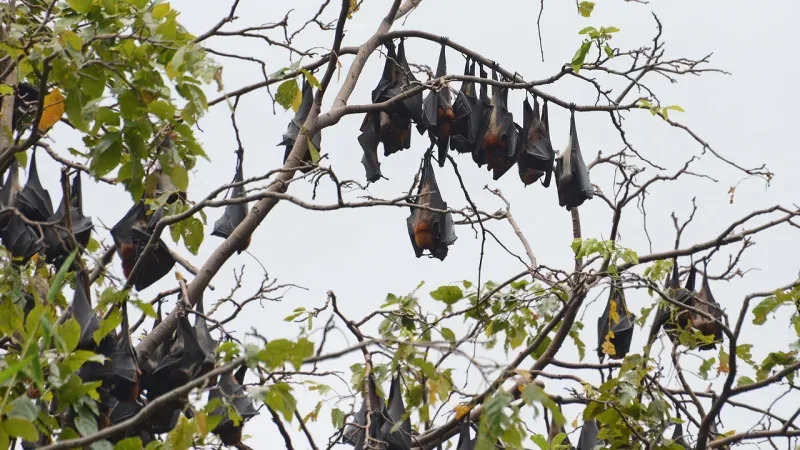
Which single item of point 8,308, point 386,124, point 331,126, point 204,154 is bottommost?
point 8,308

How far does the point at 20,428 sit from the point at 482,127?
5620mm

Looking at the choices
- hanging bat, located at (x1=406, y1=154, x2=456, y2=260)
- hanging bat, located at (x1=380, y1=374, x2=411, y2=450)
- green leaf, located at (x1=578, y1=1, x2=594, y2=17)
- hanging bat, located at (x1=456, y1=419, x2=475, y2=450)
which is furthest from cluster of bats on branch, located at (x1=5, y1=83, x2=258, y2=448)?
green leaf, located at (x1=578, y1=1, x2=594, y2=17)

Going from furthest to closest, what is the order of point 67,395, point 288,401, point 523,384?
point 67,395 → point 288,401 → point 523,384

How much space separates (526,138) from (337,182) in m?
4.21

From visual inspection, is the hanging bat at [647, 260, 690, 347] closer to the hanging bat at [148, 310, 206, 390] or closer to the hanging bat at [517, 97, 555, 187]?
the hanging bat at [517, 97, 555, 187]

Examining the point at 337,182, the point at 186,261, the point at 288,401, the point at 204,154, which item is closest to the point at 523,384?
the point at 288,401

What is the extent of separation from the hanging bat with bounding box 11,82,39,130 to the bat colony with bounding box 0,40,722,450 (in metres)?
0.02

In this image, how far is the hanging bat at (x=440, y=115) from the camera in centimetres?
848

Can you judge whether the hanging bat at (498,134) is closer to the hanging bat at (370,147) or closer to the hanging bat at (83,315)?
the hanging bat at (370,147)

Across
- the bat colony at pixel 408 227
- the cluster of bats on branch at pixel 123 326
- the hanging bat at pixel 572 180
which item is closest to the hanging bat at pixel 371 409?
the bat colony at pixel 408 227

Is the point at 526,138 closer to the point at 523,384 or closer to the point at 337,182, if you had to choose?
the point at 337,182

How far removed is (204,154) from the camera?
5273 mm

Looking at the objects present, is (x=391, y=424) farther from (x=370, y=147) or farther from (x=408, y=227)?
(x=370, y=147)

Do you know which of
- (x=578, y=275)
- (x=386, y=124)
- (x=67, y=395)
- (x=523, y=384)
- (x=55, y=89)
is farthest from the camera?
(x=386, y=124)
